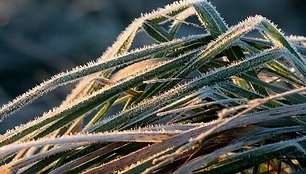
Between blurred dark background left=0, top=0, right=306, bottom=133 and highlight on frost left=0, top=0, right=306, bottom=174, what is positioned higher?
blurred dark background left=0, top=0, right=306, bottom=133

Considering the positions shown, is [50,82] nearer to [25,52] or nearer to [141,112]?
[141,112]

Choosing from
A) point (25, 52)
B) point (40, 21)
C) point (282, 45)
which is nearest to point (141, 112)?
point (282, 45)

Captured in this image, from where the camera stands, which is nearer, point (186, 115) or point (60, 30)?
point (186, 115)

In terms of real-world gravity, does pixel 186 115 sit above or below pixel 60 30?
below

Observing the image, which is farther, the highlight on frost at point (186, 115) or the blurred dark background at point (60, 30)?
the blurred dark background at point (60, 30)

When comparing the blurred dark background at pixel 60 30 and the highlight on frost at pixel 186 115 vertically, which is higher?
the blurred dark background at pixel 60 30
